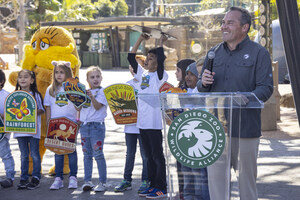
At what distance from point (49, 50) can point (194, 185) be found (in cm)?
412

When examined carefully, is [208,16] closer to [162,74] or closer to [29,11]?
[29,11]

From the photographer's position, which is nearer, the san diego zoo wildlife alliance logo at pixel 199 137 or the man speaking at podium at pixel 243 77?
the san diego zoo wildlife alliance logo at pixel 199 137

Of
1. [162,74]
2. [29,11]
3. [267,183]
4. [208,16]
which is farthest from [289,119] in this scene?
[29,11]

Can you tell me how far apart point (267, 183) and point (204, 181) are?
9.58 ft

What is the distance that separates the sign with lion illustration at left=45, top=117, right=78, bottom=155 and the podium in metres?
2.87

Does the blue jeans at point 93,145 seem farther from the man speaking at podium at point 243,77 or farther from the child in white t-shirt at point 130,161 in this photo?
the man speaking at podium at point 243,77

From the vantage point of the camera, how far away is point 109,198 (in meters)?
5.46

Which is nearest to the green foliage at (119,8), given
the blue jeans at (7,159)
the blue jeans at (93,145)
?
the blue jeans at (7,159)

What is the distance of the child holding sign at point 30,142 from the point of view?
6.02 metres

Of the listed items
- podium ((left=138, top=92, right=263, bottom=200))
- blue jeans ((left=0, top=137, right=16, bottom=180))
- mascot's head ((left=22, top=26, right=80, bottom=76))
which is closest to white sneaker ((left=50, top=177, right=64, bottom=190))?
blue jeans ((left=0, top=137, right=16, bottom=180))

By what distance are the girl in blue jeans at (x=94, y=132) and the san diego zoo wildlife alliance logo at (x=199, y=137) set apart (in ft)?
8.81

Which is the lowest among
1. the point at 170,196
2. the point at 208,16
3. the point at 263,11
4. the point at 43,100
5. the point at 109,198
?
the point at 109,198

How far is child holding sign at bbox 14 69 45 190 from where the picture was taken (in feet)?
19.8

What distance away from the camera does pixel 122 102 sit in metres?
5.82
